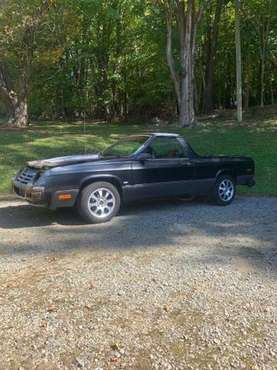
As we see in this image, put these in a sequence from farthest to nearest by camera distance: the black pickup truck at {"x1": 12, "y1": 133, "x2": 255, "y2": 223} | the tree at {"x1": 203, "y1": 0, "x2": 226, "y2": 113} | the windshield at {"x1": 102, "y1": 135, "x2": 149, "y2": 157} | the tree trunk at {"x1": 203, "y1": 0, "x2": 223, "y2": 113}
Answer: the tree trunk at {"x1": 203, "y1": 0, "x2": 223, "y2": 113}, the tree at {"x1": 203, "y1": 0, "x2": 226, "y2": 113}, the windshield at {"x1": 102, "y1": 135, "x2": 149, "y2": 157}, the black pickup truck at {"x1": 12, "y1": 133, "x2": 255, "y2": 223}

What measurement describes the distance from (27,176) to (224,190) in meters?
3.66

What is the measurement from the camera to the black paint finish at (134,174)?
6809 mm

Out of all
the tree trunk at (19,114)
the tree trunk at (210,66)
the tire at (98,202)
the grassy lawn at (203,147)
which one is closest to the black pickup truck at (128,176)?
the tire at (98,202)

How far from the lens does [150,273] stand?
15.9ft

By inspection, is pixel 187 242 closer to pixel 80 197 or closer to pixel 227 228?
pixel 227 228

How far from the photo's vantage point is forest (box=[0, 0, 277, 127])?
2155 cm

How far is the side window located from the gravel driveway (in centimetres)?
134

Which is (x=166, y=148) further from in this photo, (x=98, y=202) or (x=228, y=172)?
(x=98, y=202)

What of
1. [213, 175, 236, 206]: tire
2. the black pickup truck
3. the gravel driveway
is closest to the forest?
[213, 175, 236, 206]: tire

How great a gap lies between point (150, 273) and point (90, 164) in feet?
9.11

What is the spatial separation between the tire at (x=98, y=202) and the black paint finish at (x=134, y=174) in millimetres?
110

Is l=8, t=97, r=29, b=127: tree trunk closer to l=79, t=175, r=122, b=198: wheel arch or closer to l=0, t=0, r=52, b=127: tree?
l=0, t=0, r=52, b=127: tree

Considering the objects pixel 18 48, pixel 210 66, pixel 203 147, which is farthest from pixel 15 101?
pixel 203 147

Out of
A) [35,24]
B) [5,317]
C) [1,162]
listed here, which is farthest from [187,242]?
[35,24]
